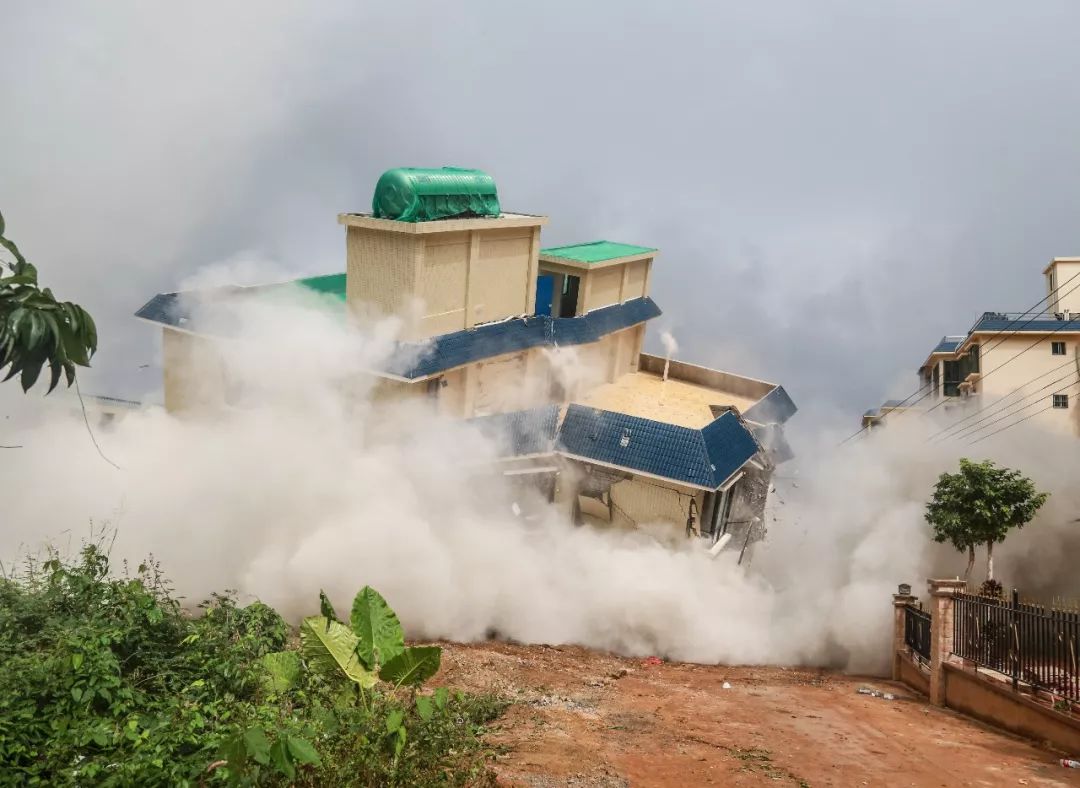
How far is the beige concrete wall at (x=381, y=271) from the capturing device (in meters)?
18.5

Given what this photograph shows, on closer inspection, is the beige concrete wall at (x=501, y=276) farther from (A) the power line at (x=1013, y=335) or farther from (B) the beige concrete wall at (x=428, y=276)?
(A) the power line at (x=1013, y=335)

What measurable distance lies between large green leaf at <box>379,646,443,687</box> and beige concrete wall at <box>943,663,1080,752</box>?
7992 mm

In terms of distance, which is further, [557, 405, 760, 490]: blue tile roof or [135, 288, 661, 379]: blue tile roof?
[557, 405, 760, 490]: blue tile roof

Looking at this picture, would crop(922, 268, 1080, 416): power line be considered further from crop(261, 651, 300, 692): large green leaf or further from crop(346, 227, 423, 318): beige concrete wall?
crop(261, 651, 300, 692): large green leaf

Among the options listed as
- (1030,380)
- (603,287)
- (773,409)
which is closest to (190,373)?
(603,287)

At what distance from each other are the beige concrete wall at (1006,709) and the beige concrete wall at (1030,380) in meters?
21.7

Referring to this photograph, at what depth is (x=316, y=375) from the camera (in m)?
18.6

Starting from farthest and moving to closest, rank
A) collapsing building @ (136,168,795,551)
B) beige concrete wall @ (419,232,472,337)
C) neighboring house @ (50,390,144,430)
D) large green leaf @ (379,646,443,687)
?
neighboring house @ (50,390,144,430) < beige concrete wall @ (419,232,472,337) < collapsing building @ (136,168,795,551) < large green leaf @ (379,646,443,687)

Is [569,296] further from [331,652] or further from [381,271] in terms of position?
[331,652]

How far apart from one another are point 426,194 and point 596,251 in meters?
7.73

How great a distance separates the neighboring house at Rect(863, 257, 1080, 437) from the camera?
1410 inches

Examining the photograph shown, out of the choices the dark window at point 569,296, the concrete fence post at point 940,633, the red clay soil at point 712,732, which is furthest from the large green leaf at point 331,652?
the dark window at point 569,296

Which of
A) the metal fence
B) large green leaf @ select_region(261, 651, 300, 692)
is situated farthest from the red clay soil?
large green leaf @ select_region(261, 651, 300, 692)

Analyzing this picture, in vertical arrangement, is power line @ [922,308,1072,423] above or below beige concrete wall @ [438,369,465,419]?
above
